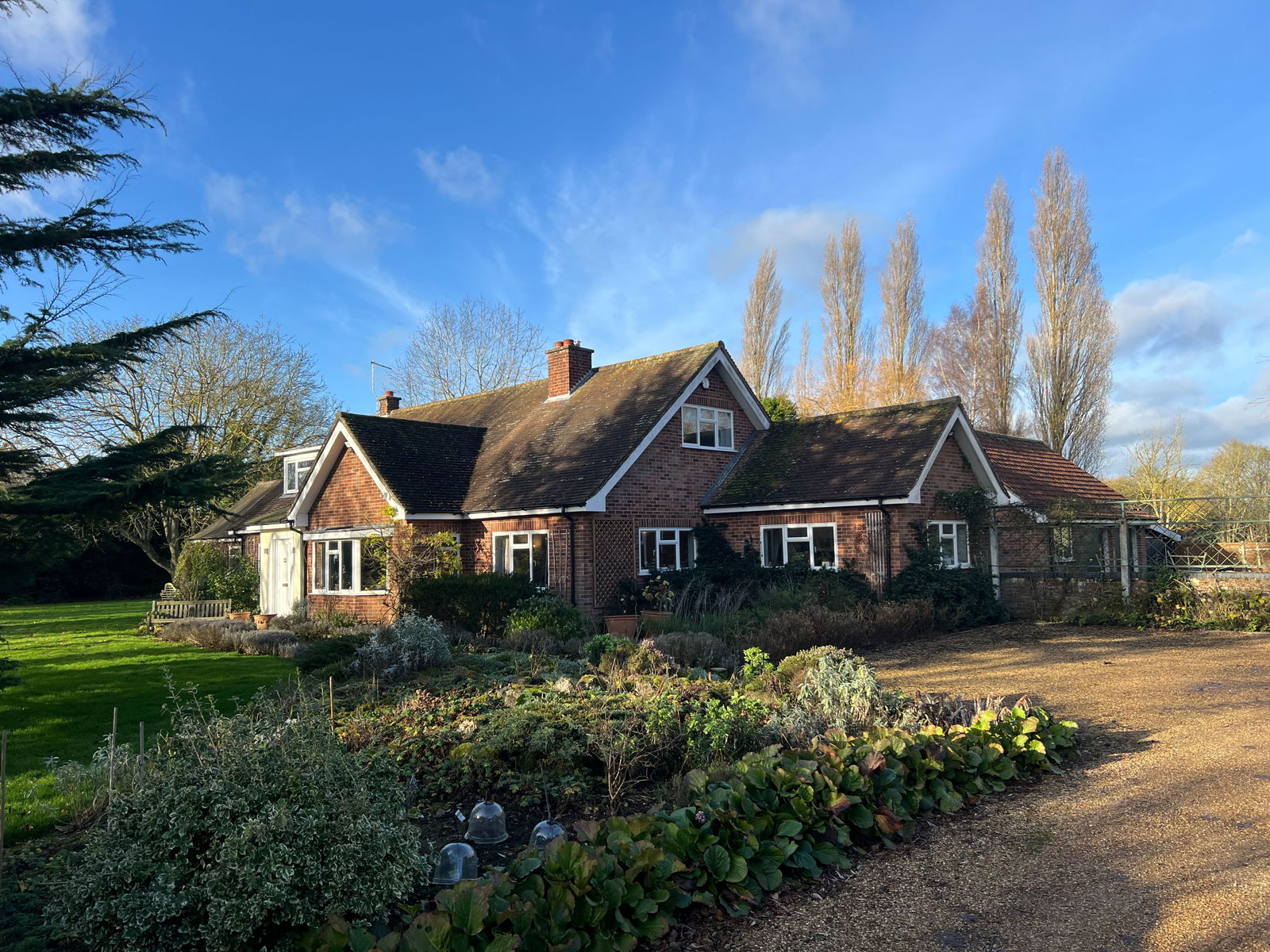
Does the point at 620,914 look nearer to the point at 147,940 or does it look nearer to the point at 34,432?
the point at 147,940

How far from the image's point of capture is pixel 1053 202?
36.2 metres

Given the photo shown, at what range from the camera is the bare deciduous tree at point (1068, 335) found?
3509 cm

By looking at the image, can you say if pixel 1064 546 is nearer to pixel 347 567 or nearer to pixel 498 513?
pixel 498 513

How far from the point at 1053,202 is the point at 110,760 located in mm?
39553

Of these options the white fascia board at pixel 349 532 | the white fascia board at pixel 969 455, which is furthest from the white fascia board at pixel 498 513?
the white fascia board at pixel 969 455

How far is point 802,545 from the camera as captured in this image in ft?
66.3

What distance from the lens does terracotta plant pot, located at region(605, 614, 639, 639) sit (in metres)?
16.7

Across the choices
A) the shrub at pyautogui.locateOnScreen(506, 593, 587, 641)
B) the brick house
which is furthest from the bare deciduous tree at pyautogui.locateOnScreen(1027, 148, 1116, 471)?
the shrub at pyautogui.locateOnScreen(506, 593, 587, 641)

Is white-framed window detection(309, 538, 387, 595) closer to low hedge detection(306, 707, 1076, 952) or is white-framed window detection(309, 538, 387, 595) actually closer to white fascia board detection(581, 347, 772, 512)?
white fascia board detection(581, 347, 772, 512)

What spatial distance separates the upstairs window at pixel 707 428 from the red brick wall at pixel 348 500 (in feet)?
25.5

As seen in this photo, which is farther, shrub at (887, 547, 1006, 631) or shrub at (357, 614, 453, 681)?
shrub at (887, 547, 1006, 631)

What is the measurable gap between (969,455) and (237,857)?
2007 centimetres

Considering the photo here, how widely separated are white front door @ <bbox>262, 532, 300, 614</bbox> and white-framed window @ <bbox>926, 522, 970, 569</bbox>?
16783mm

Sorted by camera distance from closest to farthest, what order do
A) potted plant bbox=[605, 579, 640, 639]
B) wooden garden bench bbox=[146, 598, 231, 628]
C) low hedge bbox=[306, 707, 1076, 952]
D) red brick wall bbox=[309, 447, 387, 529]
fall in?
low hedge bbox=[306, 707, 1076, 952] → potted plant bbox=[605, 579, 640, 639] → red brick wall bbox=[309, 447, 387, 529] → wooden garden bench bbox=[146, 598, 231, 628]
